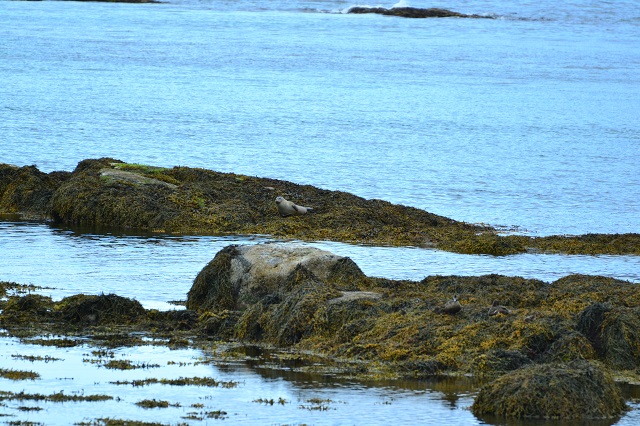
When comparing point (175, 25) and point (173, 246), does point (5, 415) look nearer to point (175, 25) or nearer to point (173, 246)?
point (173, 246)

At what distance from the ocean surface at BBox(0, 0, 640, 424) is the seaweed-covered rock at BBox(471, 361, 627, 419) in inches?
10.1

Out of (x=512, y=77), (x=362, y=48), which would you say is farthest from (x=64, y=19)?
(x=512, y=77)

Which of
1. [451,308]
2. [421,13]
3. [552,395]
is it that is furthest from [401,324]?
[421,13]

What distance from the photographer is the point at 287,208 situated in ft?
71.5

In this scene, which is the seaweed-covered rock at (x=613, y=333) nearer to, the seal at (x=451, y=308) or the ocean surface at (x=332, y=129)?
the seal at (x=451, y=308)

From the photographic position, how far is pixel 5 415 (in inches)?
365

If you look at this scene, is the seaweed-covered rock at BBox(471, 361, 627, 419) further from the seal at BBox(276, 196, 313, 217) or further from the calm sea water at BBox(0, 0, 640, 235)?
the calm sea water at BBox(0, 0, 640, 235)

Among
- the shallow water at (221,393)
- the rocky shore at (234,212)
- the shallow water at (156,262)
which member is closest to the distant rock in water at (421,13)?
the rocky shore at (234,212)

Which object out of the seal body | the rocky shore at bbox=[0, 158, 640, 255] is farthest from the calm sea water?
the seal body

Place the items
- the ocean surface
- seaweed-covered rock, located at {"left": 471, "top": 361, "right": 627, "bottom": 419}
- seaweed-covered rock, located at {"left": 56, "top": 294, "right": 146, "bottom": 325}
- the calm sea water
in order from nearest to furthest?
seaweed-covered rock, located at {"left": 471, "top": 361, "right": 627, "bottom": 419}
seaweed-covered rock, located at {"left": 56, "top": 294, "right": 146, "bottom": 325}
the ocean surface
the calm sea water

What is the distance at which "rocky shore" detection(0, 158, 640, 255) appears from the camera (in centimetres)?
2072

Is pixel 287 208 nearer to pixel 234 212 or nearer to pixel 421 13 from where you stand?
pixel 234 212

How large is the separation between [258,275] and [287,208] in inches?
295

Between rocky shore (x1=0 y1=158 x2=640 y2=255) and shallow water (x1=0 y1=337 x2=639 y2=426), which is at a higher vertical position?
rocky shore (x1=0 y1=158 x2=640 y2=255)
